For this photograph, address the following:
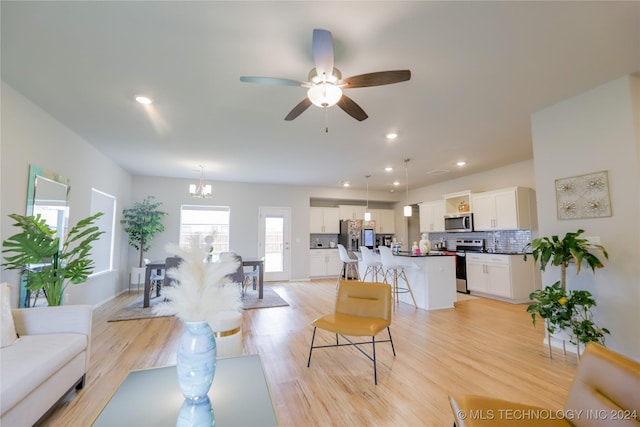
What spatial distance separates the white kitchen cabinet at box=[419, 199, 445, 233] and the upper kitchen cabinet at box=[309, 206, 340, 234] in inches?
92.8

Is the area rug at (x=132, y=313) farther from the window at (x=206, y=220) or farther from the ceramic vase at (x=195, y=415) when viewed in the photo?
the ceramic vase at (x=195, y=415)

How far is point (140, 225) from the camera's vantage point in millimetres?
5867

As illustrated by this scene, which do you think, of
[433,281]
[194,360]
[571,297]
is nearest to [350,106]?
[194,360]

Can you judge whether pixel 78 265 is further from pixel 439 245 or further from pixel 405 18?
pixel 439 245

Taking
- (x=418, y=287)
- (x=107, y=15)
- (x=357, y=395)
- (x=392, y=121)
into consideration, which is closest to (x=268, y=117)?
(x=392, y=121)

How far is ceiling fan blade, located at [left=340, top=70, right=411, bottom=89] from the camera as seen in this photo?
6.39ft

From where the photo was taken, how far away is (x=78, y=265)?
2725 mm

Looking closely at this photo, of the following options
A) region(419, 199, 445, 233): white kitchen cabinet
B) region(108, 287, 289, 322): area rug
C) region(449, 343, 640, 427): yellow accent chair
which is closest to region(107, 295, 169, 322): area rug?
region(108, 287, 289, 322): area rug

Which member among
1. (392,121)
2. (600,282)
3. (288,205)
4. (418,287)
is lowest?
(418,287)

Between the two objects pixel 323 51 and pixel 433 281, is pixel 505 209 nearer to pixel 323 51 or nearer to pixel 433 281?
pixel 433 281

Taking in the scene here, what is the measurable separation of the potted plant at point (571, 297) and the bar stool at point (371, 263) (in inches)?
112

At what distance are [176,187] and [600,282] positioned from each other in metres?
7.38

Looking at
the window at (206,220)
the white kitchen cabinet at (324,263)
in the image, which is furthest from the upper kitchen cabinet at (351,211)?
the window at (206,220)

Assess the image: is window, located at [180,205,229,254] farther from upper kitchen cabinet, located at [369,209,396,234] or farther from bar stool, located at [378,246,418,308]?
upper kitchen cabinet, located at [369,209,396,234]
